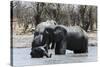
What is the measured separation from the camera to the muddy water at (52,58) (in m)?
2.21

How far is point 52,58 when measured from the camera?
235cm

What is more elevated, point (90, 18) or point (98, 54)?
point (90, 18)

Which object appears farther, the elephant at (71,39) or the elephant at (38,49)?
the elephant at (71,39)

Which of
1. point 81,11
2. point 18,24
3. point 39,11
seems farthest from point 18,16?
point 81,11

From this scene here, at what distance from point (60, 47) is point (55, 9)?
485mm

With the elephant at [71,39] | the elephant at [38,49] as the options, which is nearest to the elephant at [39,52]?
the elephant at [38,49]

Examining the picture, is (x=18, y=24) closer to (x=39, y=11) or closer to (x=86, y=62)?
(x=39, y=11)

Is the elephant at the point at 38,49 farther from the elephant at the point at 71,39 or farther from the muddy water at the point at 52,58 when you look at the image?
the elephant at the point at 71,39

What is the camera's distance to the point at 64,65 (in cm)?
240

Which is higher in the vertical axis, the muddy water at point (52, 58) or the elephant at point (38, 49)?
the elephant at point (38, 49)

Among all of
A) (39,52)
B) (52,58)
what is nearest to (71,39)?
(52,58)

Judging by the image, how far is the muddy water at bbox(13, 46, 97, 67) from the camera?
87.0 inches

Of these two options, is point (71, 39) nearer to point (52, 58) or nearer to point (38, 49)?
point (52, 58)

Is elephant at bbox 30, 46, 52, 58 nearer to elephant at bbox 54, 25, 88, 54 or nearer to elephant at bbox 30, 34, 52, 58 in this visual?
elephant at bbox 30, 34, 52, 58
